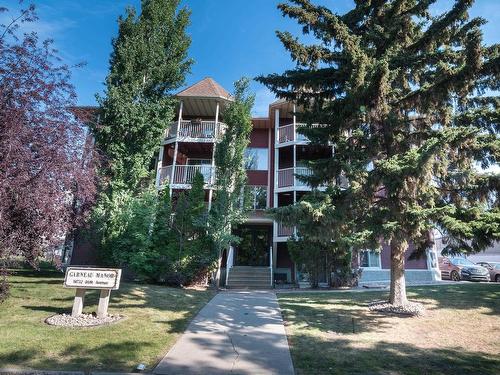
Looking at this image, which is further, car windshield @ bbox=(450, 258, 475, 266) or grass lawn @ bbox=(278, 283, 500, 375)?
car windshield @ bbox=(450, 258, 475, 266)

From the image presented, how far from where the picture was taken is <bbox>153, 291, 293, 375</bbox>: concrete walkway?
5.34 metres

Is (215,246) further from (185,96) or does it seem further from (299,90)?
(185,96)

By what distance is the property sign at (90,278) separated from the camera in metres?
7.54

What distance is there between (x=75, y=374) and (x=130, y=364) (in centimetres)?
78

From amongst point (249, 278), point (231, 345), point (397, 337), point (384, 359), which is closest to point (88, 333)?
point (231, 345)

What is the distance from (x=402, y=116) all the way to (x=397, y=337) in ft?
19.2

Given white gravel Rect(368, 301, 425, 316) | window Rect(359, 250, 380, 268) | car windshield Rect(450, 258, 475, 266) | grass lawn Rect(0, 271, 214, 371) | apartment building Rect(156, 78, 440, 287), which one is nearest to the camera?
grass lawn Rect(0, 271, 214, 371)

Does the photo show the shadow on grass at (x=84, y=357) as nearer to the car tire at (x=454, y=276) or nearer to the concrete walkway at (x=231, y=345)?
the concrete walkway at (x=231, y=345)

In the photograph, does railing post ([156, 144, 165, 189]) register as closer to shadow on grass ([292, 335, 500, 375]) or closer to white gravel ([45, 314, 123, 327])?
white gravel ([45, 314, 123, 327])

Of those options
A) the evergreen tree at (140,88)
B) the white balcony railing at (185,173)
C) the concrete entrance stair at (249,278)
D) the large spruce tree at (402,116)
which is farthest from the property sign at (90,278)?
the white balcony railing at (185,173)

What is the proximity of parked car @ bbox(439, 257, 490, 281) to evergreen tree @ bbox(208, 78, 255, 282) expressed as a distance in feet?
46.3

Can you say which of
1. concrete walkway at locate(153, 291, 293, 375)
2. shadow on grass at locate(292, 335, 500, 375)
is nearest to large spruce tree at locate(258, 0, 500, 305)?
shadow on grass at locate(292, 335, 500, 375)

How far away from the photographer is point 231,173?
16031mm

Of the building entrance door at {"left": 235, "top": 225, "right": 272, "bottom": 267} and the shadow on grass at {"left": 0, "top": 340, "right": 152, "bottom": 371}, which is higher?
the building entrance door at {"left": 235, "top": 225, "right": 272, "bottom": 267}
